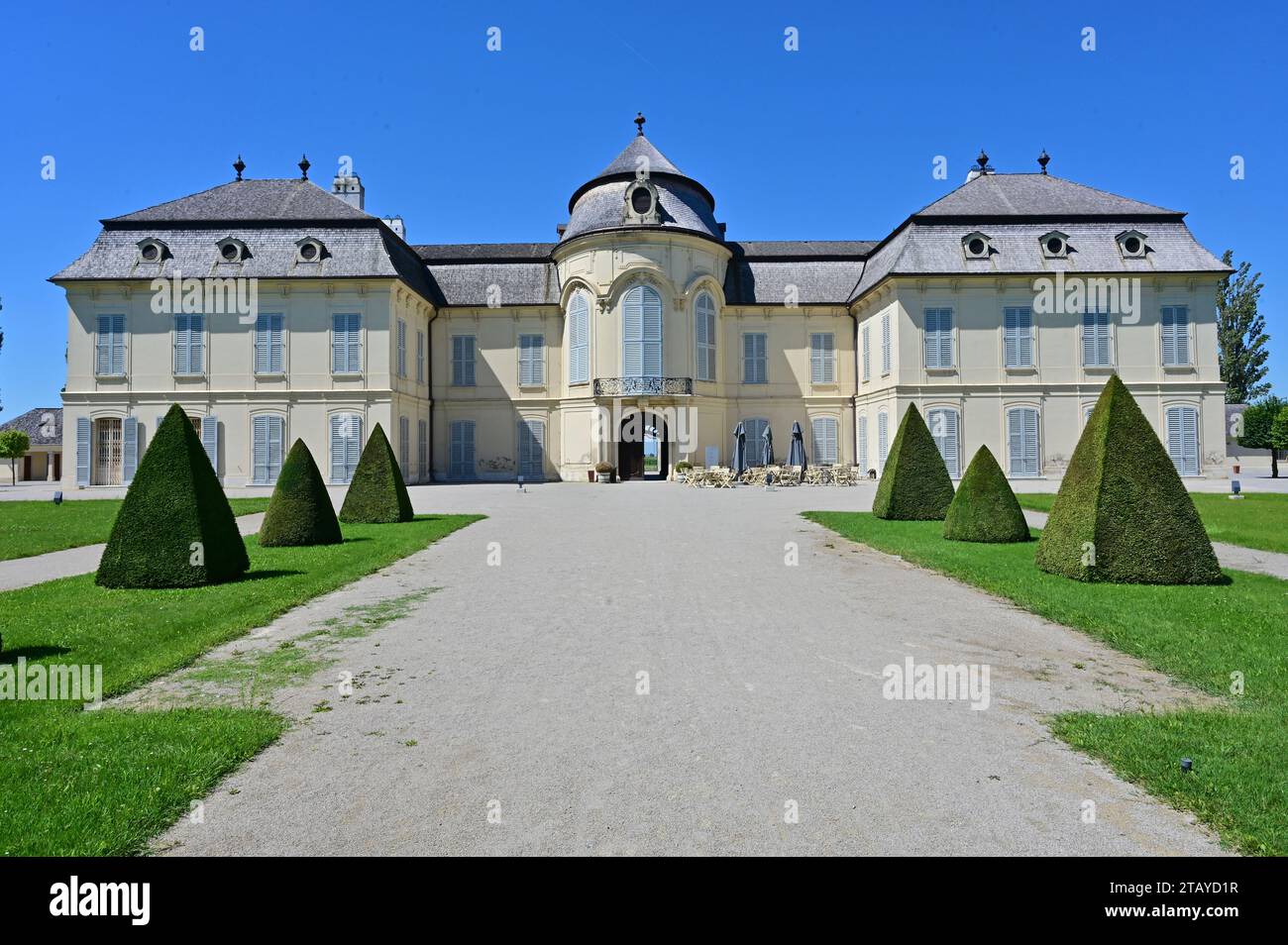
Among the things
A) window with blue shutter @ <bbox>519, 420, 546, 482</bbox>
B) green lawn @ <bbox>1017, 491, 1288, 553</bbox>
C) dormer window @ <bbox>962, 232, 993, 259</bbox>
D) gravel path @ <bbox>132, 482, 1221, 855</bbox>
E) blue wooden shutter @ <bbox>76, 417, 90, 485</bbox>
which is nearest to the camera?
gravel path @ <bbox>132, 482, 1221, 855</bbox>

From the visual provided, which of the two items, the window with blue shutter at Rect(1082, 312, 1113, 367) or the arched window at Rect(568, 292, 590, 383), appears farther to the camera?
the arched window at Rect(568, 292, 590, 383)

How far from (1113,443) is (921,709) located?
6.11 metres

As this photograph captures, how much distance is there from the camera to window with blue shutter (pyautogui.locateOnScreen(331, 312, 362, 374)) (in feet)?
98.6

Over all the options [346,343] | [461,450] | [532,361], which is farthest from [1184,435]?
[346,343]

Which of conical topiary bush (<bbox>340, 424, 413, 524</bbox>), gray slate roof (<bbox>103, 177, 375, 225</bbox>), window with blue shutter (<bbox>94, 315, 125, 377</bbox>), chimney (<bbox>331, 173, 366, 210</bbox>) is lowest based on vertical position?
conical topiary bush (<bbox>340, 424, 413, 524</bbox>)

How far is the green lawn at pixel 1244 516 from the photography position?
12.5 m

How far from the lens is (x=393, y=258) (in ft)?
101

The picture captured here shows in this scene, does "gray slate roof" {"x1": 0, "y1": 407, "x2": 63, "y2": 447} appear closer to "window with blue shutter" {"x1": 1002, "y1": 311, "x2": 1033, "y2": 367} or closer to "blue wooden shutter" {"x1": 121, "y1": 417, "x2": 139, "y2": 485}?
"blue wooden shutter" {"x1": 121, "y1": 417, "x2": 139, "y2": 485}

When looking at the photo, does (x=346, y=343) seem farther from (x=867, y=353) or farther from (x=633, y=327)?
(x=867, y=353)

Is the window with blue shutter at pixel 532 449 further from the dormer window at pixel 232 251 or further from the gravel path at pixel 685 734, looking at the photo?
the gravel path at pixel 685 734

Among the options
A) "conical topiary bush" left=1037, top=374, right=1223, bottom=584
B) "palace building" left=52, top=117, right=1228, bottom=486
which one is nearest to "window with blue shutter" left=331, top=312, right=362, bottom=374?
"palace building" left=52, top=117, right=1228, bottom=486

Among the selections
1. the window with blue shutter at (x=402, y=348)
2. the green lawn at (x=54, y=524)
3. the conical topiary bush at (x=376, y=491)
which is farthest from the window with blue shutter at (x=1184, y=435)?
the green lawn at (x=54, y=524)

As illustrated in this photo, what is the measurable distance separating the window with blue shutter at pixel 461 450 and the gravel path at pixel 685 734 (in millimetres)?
27262

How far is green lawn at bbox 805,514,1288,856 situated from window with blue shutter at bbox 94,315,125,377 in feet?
109
